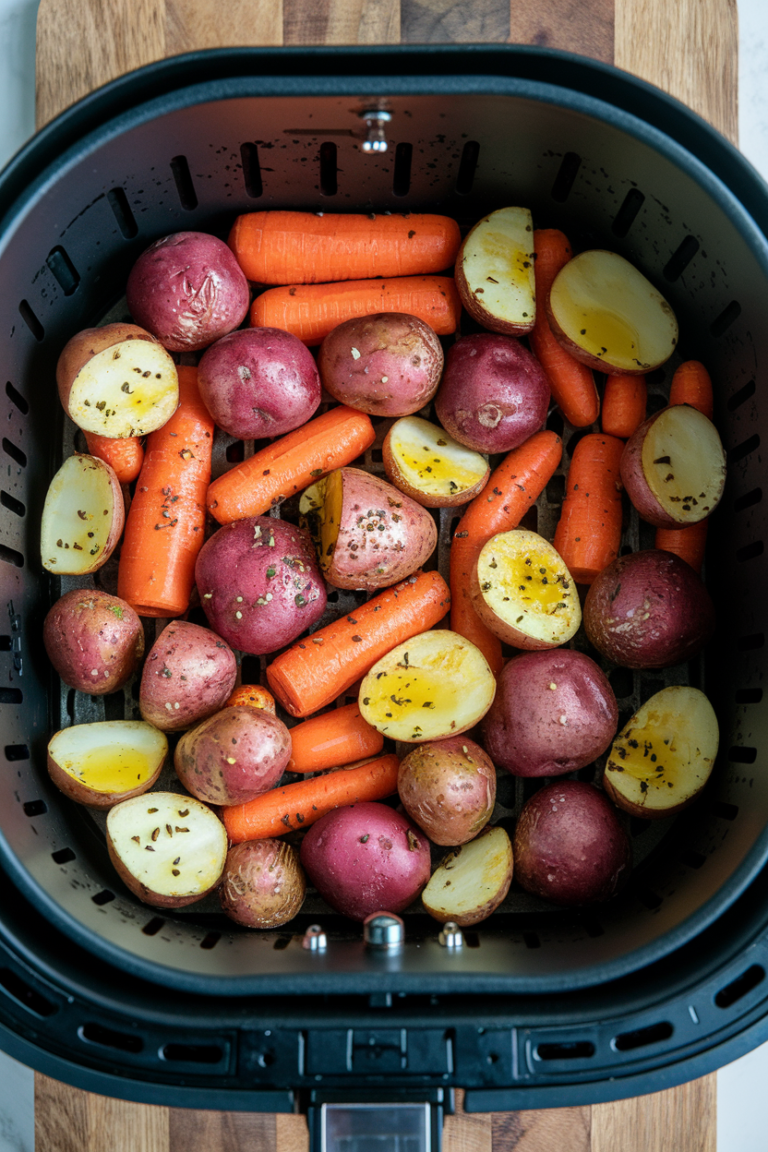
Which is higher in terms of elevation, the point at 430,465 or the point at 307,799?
the point at 430,465

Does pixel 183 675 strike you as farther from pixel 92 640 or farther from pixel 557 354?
pixel 557 354

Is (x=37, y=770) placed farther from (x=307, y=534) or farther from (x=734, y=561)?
(x=734, y=561)

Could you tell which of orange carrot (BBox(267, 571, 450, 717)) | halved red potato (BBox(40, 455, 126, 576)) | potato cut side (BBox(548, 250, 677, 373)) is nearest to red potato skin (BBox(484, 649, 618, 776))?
orange carrot (BBox(267, 571, 450, 717))

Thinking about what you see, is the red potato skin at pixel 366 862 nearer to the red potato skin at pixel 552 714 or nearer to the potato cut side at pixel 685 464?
the red potato skin at pixel 552 714

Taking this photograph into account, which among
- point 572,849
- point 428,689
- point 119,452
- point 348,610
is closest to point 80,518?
point 119,452

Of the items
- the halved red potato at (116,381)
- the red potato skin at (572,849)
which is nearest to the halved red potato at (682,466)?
the red potato skin at (572,849)

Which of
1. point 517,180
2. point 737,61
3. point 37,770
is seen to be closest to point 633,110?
point 517,180

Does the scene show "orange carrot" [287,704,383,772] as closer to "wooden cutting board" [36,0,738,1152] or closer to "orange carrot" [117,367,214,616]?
"orange carrot" [117,367,214,616]
